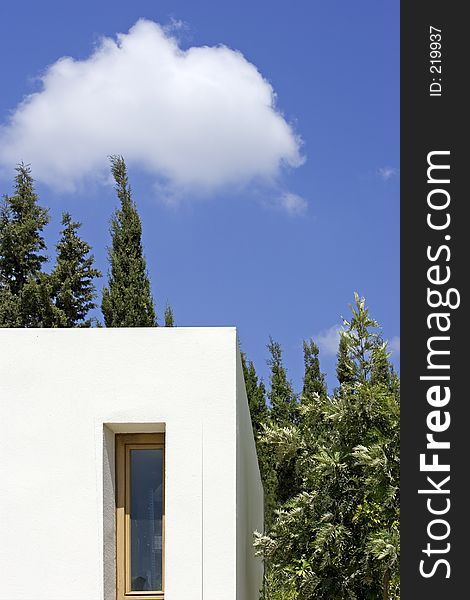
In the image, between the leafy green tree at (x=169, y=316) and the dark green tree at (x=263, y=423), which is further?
the leafy green tree at (x=169, y=316)

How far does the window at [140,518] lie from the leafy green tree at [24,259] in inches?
481

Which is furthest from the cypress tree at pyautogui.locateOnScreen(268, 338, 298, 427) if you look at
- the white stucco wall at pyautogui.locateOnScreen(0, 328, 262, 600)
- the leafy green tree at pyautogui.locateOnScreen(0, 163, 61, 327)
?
the white stucco wall at pyautogui.locateOnScreen(0, 328, 262, 600)

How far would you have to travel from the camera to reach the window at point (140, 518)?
841cm

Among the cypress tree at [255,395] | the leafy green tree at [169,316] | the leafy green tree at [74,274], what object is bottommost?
the cypress tree at [255,395]

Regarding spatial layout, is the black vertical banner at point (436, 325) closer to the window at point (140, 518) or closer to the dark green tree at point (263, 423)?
the window at point (140, 518)

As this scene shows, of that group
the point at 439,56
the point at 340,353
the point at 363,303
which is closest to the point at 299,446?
the point at 363,303

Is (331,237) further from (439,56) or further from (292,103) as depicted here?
(439,56)

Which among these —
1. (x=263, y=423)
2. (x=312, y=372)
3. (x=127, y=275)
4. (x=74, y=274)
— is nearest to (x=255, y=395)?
(x=312, y=372)

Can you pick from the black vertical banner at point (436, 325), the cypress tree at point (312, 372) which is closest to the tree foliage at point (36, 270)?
the cypress tree at point (312, 372)

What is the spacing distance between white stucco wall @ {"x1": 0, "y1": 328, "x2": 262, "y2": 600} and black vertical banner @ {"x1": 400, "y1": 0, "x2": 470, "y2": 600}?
2.14m

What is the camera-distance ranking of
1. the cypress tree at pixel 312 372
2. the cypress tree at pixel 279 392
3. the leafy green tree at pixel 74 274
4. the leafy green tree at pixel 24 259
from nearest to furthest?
the leafy green tree at pixel 24 259 < the cypress tree at pixel 279 392 < the leafy green tree at pixel 74 274 < the cypress tree at pixel 312 372

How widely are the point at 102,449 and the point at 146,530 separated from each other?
0.90 meters

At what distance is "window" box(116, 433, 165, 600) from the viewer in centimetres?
841

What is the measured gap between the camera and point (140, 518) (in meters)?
8.46
